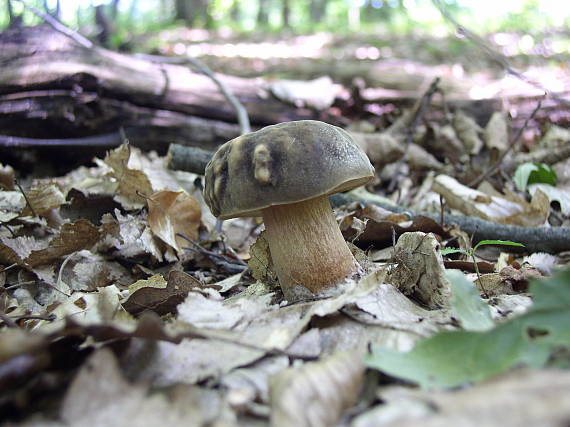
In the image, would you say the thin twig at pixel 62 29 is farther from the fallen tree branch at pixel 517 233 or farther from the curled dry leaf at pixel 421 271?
the curled dry leaf at pixel 421 271

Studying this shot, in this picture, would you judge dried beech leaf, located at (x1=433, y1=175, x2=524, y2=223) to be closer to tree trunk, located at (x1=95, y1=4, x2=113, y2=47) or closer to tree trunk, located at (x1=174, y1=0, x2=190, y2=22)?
tree trunk, located at (x1=95, y1=4, x2=113, y2=47)

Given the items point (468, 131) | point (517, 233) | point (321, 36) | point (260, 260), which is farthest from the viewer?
point (321, 36)

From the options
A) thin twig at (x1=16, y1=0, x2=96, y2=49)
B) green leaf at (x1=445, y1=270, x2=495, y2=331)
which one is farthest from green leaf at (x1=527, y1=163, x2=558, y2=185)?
thin twig at (x1=16, y1=0, x2=96, y2=49)

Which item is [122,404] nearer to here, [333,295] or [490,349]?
[490,349]

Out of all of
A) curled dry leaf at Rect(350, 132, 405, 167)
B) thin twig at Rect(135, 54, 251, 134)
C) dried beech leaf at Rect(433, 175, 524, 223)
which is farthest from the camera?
curled dry leaf at Rect(350, 132, 405, 167)

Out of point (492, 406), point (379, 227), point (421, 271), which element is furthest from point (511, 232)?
point (492, 406)

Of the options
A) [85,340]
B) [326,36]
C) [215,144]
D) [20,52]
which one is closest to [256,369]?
[85,340]
